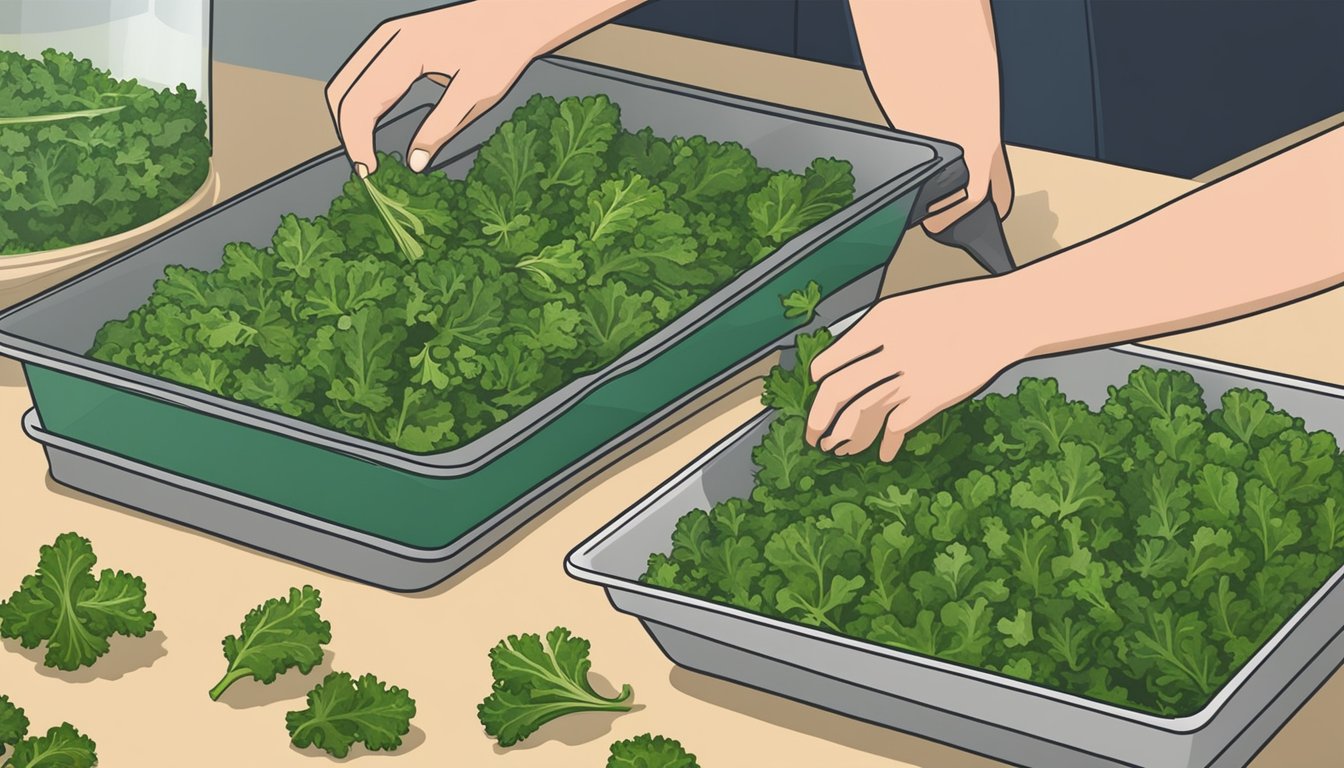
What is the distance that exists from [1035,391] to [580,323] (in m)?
0.30

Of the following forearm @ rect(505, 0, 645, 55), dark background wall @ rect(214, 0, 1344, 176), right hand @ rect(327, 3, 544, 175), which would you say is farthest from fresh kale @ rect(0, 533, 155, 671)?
dark background wall @ rect(214, 0, 1344, 176)

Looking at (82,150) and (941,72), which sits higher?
(82,150)

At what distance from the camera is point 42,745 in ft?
3.00

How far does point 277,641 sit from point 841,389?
0.35m

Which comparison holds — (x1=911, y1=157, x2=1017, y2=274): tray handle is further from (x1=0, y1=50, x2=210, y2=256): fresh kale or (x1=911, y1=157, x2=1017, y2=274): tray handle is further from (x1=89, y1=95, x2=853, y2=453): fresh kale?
(x1=0, y1=50, x2=210, y2=256): fresh kale

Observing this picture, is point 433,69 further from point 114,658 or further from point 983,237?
point 114,658

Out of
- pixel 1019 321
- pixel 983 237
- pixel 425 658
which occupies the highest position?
pixel 1019 321

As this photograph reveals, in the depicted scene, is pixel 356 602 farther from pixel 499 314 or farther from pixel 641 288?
pixel 641 288

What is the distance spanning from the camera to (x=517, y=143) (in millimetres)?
1395

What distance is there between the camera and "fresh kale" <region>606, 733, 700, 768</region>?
2.88 ft

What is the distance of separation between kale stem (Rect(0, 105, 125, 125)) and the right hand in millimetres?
181

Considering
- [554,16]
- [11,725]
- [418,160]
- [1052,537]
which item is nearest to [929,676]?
[1052,537]

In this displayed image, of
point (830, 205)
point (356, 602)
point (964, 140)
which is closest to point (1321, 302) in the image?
point (964, 140)

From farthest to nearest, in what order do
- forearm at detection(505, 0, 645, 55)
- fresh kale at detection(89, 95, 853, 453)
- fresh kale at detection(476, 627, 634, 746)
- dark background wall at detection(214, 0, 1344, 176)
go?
dark background wall at detection(214, 0, 1344, 176)
forearm at detection(505, 0, 645, 55)
fresh kale at detection(89, 95, 853, 453)
fresh kale at detection(476, 627, 634, 746)
